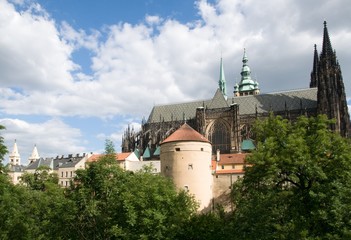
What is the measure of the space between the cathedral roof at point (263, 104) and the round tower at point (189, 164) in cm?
4168

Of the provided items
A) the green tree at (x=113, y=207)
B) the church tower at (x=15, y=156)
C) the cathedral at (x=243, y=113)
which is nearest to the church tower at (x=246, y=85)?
the cathedral at (x=243, y=113)

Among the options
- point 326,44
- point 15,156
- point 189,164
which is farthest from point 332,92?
point 15,156

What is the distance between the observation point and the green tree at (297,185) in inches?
Answer: 845

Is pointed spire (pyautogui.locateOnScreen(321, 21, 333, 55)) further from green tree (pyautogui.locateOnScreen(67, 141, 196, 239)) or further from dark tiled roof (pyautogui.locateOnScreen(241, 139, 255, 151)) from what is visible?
green tree (pyautogui.locateOnScreen(67, 141, 196, 239))

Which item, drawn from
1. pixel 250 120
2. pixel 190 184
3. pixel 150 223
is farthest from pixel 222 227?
pixel 250 120

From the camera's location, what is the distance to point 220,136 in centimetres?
8756

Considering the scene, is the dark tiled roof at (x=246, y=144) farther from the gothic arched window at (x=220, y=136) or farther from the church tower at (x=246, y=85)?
the church tower at (x=246, y=85)

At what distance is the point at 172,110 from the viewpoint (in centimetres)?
10456

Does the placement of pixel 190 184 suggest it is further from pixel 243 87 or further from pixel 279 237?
pixel 243 87

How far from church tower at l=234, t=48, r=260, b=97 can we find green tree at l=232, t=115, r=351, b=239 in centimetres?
10861

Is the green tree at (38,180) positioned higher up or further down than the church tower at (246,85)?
further down

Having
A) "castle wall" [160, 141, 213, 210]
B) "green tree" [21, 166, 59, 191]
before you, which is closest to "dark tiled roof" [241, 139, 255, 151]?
"castle wall" [160, 141, 213, 210]

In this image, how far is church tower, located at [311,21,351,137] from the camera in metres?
77.4

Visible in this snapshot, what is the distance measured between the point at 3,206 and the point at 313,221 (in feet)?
80.5
